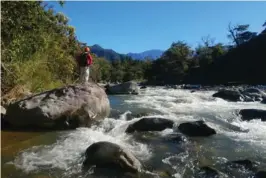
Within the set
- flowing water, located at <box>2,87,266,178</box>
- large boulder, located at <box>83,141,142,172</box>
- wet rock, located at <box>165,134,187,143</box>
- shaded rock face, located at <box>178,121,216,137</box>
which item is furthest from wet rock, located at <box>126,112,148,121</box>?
large boulder, located at <box>83,141,142,172</box>

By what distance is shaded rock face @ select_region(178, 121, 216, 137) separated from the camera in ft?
36.7

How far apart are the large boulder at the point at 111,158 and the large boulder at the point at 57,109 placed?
11.7 ft

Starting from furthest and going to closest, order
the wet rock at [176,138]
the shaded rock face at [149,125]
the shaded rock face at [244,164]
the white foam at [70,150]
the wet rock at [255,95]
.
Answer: the wet rock at [255,95], the shaded rock face at [149,125], the wet rock at [176,138], the shaded rock face at [244,164], the white foam at [70,150]

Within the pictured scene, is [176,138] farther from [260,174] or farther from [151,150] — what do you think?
[260,174]

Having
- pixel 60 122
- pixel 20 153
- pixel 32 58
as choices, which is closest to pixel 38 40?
pixel 32 58

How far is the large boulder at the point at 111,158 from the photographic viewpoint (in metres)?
7.25

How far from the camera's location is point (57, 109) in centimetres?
1102

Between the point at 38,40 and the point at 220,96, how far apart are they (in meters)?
14.4

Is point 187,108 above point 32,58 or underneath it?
underneath

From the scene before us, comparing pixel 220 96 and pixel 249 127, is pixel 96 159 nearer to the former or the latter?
pixel 249 127

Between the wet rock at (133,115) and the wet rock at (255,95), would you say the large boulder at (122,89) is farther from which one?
the wet rock at (133,115)

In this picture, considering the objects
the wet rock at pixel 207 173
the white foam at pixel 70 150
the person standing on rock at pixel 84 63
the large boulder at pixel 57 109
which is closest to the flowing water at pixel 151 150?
the white foam at pixel 70 150

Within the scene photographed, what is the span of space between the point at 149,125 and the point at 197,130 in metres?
1.68

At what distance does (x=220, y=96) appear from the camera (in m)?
24.4
